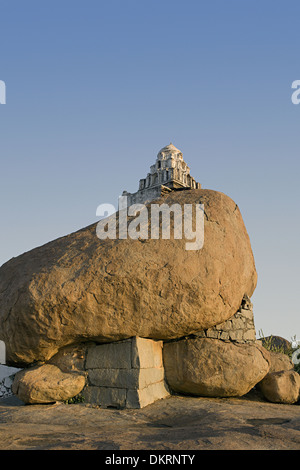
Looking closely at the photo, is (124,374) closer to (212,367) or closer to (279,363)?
(212,367)

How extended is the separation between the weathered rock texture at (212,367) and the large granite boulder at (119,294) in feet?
1.21

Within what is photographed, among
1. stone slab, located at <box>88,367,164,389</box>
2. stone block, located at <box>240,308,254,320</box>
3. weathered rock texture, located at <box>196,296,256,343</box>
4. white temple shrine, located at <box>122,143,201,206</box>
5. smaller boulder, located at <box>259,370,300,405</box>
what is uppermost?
white temple shrine, located at <box>122,143,201,206</box>

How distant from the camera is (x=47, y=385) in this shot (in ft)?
21.4

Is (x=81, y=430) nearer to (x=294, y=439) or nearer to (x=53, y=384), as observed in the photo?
(x=53, y=384)

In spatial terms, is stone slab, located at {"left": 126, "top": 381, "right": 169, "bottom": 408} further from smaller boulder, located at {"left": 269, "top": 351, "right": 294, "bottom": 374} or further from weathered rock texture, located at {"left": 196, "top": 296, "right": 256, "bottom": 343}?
smaller boulder, located at {"left": 269, "top": 351, "right": 294, "bottom": 374}

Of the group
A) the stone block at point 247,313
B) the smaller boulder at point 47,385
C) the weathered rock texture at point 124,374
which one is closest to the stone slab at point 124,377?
the weathered rock texture at point 124,374

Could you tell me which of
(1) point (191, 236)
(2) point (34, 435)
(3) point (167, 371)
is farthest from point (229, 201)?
(2) point (34, 435)

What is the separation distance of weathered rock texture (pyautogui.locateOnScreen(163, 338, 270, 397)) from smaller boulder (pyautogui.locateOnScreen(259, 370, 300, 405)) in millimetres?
284

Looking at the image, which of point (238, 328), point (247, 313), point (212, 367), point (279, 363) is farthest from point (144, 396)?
point (279, 363)

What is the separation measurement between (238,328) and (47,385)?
355 centimetres

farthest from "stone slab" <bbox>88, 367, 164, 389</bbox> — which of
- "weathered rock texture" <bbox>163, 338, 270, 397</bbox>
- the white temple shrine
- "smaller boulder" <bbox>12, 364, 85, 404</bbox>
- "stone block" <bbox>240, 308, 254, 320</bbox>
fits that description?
the white temple shrine

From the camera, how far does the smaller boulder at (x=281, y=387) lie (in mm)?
7348

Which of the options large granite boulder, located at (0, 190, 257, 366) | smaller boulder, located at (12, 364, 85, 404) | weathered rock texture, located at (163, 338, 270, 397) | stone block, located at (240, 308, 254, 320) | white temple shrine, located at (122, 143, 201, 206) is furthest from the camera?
white temple shrine, located at (122, 143, 201, 206)

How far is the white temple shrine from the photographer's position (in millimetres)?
29766
